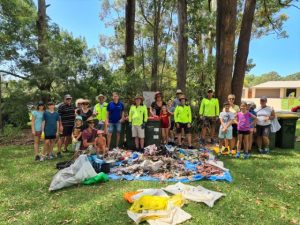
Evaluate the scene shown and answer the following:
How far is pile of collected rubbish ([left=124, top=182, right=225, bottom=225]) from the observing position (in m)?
3.90

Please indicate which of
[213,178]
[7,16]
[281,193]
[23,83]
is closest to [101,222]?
[213,178]

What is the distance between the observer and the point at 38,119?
285 inches

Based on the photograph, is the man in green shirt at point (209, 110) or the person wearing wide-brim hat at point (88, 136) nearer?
the person wearing wide-brim hat at point (88, 136)

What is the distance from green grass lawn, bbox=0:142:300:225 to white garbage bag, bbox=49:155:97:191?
0.12 meters

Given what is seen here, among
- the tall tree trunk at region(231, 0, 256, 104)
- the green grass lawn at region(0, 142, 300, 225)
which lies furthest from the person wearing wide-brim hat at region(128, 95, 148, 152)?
the tall tree trunk at region(231, 0, 256, 104)

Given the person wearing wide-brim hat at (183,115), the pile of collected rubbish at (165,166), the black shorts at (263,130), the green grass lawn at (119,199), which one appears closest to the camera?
the green grass lawn at (119,199)

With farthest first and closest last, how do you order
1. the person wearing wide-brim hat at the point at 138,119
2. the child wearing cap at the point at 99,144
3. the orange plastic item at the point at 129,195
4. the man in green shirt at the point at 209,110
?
the man in green shirt at the point at 209,110
the person wearing wide-brim hat at the point at 138,119
the child wearing cap at the point at 99,144
the orange plastic item at the point at 129,195

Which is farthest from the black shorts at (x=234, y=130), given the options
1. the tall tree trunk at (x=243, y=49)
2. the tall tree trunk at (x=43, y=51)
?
the tall tree trunk at (x=43, y=51)

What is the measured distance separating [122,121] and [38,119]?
7.90ft

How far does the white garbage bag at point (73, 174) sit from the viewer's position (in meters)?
5.16

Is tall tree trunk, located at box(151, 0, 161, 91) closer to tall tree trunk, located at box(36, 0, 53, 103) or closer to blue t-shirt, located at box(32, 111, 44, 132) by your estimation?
tall tree trunk, located at box(36, 0, 53, 103)

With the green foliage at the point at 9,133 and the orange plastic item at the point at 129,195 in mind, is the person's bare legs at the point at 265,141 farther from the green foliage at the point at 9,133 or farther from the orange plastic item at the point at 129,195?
the green foliage at the point at 9,133

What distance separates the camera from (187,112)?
8477 millimetres

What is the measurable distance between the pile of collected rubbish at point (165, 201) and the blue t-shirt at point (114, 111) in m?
3.60
